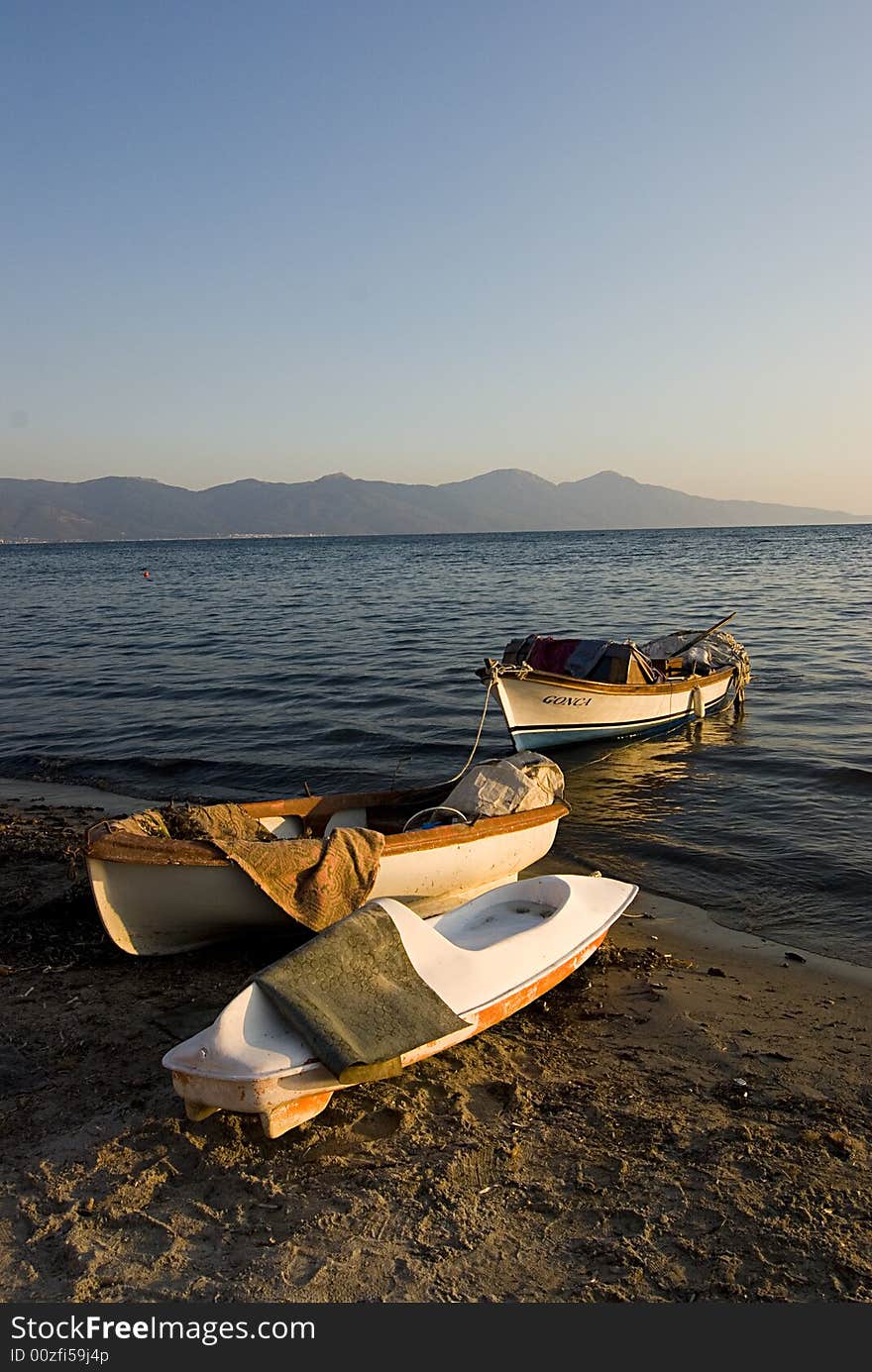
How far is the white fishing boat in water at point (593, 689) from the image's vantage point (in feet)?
47.1

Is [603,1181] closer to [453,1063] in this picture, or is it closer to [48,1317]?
[453,1063]

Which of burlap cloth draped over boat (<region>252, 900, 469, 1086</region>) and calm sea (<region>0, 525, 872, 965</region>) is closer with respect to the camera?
burlap cloth draped over boat (<region>252, 900, 469, 1086</region>)

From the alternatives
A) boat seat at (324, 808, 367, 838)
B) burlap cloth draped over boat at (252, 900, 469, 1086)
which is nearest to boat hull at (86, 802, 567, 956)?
boat seat at (324, 808, 367, 838)

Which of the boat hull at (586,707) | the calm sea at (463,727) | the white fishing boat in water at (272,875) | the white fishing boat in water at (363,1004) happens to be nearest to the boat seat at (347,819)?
the white fishing boat in water at (272,875)

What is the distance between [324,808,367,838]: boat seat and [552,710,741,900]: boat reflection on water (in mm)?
2777

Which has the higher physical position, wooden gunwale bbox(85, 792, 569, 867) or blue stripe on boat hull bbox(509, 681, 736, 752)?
wooden gunwale bbox(85, 792, 569, 867)

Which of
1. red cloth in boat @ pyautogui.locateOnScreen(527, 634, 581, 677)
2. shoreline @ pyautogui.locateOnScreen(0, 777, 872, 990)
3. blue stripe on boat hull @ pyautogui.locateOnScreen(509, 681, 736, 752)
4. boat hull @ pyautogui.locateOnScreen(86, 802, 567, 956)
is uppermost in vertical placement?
red cloth in boat @ pyautogui.locateOnScreen(527, 634, 581, 677)

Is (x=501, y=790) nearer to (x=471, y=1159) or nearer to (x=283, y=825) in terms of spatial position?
(x=283, y=825)

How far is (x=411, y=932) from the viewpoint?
18.9 feet

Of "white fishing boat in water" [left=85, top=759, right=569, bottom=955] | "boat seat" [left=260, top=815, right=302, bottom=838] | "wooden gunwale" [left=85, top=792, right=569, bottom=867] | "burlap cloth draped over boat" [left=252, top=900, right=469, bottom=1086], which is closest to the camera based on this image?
"burlap cloth draped over boat" [left=252, top=900, right=469, bottom=1086]

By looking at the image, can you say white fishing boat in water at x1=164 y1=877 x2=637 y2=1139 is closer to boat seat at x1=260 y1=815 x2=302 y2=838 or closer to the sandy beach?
the sandy beach

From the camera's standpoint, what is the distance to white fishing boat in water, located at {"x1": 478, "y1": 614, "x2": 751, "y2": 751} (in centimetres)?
1436

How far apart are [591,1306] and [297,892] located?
3.82 m

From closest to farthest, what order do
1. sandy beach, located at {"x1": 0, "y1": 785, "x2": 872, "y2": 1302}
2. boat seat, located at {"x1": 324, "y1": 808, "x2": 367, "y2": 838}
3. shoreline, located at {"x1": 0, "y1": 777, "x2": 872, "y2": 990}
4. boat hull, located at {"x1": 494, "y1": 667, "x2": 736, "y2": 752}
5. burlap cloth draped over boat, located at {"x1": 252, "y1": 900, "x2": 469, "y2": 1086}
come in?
sandy beach, located at {"x1": 0, "y1": 785, "x2": 872, "y2": 1302} < burlap cloth draped over boat, located at {"x1": 252, "y1": 900, "x2": 469, "y2": 1086} < shoreline, located at {"x1": 0, "y1": 777, "x2": 872, "y2": 990} < boat seat, located at {"x1": 324, "y1": 808, "x2": 367, "y2": 838} < boat hull, located at {"x1": 494, "y1": 667, "x2": 736, "y2": 752}
